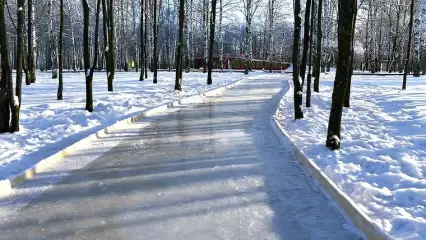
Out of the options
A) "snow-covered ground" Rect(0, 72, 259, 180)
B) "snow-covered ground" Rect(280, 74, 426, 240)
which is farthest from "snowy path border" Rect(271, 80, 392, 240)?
"snow-covered ground" Rect(0, 72, 259, 180)

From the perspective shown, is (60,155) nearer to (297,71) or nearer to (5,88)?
(5,88)

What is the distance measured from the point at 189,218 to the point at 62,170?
10.2 ft

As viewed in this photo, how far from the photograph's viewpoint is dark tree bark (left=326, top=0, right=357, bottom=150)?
7.66 metres

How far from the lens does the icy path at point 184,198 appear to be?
181 inches

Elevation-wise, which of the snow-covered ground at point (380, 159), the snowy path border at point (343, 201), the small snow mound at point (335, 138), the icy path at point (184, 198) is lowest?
the icy path at point (184, 198)

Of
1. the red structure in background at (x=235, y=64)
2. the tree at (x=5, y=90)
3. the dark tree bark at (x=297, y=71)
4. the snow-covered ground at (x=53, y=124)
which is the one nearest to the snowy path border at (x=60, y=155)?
the snow-covered ground at (x=53, y=124)

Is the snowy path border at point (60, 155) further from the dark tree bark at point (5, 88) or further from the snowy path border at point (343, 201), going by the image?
the snowy path border at point (343, 201)

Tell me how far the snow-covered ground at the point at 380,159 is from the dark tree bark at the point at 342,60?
1.23 ft

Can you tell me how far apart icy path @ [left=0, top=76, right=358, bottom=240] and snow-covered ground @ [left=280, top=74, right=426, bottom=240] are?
19.2 inches

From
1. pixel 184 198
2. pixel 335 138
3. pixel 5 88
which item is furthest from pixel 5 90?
pixel 335 138

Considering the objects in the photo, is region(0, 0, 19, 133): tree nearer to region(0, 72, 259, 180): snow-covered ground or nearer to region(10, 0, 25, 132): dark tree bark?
region(10, 0, 25, 132): dark tree bark

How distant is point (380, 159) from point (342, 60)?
206 centimetres

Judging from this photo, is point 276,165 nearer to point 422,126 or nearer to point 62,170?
point 62,170

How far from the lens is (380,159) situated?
7.41 m
